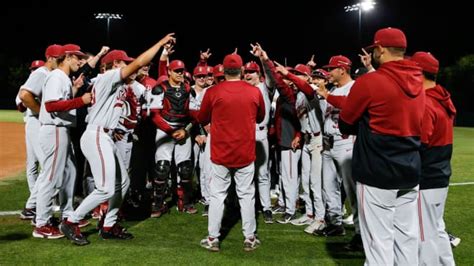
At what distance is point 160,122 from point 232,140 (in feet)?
6.39

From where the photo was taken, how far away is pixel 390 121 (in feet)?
11.3

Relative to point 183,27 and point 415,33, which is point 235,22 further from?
point 415,33

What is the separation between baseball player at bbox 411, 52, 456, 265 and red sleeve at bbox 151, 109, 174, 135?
3.68 metres

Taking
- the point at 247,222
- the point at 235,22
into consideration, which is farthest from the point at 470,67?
the point at 247,222

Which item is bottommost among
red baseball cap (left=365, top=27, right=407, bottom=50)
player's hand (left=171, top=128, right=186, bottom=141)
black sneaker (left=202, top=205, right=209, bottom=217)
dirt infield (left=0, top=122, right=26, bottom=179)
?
dirt infield (left=0, top=122, right=26, bottom=179)

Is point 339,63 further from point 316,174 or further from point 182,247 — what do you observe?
point 182,247

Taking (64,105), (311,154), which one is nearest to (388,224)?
(311,154)

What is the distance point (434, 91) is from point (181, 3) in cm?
4344

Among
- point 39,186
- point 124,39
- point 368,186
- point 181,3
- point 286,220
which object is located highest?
point 181,3

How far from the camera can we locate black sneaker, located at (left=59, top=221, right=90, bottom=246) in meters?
5.20

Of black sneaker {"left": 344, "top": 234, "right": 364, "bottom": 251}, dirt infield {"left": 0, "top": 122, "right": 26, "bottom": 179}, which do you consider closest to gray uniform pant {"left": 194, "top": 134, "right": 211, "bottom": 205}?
black sneaker {"left": 344, "top": 234, "right": 364, "bottom": 251}

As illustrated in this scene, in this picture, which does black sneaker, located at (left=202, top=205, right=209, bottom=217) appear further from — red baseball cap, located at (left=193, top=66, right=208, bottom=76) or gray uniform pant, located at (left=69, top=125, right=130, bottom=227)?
red baseball cap, located at (left=193, top=66, right=208, bottom=76)

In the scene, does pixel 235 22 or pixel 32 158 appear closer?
pixel 32 158

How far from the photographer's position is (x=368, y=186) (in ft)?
11.7
